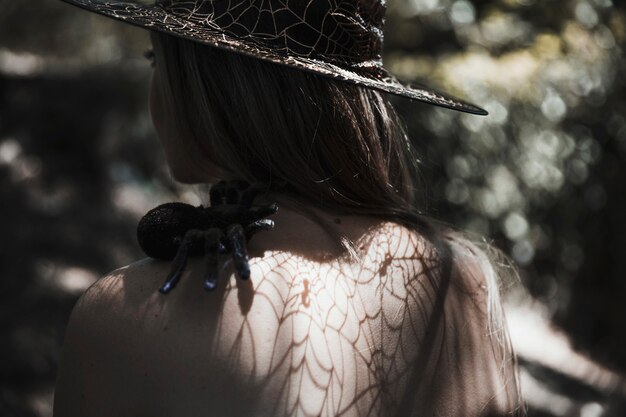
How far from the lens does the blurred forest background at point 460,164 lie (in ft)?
15.5

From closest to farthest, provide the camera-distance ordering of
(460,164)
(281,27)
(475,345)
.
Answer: (281,27) < (475,345) < (460,164)

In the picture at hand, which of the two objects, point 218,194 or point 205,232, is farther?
point 218,194

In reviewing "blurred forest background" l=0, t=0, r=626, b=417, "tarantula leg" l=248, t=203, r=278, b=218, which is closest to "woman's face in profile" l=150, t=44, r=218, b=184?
"tarantula leg" l=248, t=203, r=278, b=218

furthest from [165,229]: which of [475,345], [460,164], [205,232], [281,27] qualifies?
[460,164]

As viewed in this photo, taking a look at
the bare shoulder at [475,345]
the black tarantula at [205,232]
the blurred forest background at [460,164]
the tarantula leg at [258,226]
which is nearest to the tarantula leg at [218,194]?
the black tarantula at [205,232]

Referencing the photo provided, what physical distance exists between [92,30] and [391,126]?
443 centimetres

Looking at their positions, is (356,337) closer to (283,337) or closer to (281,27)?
(283,337)

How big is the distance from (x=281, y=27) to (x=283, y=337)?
55 centimetres

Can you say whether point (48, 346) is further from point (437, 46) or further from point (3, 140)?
point (437, 46)

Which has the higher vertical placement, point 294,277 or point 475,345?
point 294,277

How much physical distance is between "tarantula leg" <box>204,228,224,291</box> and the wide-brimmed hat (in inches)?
12.0

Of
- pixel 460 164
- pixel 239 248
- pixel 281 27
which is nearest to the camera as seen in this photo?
pixel 239 248

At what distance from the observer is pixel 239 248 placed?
1296 millimetres

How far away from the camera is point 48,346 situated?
4324mm
